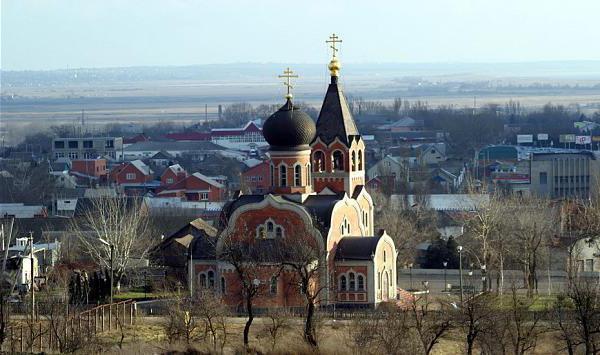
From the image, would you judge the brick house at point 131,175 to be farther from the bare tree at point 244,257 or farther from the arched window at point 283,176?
the bare tree at point 244,257

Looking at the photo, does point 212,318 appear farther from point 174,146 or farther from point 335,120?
point 174,146

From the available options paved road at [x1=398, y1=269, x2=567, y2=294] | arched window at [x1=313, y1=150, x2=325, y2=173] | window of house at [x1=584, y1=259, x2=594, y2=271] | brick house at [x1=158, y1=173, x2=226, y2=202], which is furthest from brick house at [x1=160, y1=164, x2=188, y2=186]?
arched window at [x1=313, y1=150, x2=325, y2=173]

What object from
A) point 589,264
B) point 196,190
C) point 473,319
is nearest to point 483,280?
point 589,264

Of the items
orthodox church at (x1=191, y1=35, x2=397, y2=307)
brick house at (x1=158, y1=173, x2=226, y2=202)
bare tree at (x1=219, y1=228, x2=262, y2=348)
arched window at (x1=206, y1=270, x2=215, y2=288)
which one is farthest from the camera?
brick house at (x1=158, y1=173, x2=226, y2=202)

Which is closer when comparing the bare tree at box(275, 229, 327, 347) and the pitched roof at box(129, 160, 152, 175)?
the bare tree at box(275, 229, 327, 347)

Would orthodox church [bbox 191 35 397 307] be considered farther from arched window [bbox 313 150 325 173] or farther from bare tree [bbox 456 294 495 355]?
bare tree [bbox 456 294 495 355]

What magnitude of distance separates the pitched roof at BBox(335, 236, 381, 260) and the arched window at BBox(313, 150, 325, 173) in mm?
2191

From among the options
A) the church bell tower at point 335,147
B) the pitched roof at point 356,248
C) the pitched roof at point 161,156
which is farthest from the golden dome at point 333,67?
the pitched roof at point 161,156

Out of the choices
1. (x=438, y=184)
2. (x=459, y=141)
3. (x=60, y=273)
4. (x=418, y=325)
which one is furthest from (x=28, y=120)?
(x=418, y=325)

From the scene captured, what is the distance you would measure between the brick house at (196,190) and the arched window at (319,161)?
67.6 feet

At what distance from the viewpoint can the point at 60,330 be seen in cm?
2509

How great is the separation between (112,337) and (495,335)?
19.7ft

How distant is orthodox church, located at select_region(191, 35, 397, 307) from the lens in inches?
1155

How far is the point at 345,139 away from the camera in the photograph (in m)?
31.5
